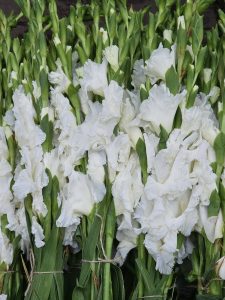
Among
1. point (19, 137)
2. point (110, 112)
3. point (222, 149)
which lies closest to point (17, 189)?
point (19, 137)

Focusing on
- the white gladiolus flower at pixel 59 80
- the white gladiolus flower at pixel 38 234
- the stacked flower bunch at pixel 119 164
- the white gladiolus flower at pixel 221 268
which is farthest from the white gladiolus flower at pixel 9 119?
the white gladiolus flower at pixel 221 268

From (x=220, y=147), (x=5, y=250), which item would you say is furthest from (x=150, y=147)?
(x=5, y=250)

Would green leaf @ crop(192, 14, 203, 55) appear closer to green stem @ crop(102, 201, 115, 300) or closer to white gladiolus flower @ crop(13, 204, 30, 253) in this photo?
green stem @ crop(102, 201, 115, 300)

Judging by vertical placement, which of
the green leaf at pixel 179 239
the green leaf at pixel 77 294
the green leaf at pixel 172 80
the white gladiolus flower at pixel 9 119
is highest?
the green leaf at pixel 172 80

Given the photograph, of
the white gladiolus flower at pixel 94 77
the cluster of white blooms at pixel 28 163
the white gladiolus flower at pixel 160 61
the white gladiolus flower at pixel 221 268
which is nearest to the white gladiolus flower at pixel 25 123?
the cluster of white blooms at pixel 28 163

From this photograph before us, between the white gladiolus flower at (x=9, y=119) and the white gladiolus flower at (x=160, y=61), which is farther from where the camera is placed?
the white gladiolus flower at (x=9, y=119)

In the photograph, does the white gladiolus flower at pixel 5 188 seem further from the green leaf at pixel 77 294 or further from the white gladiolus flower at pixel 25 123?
the green leaf at pixel 77 294

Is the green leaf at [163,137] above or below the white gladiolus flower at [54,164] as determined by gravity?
above

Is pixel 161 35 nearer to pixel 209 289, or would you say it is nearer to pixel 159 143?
pixel 159 143
